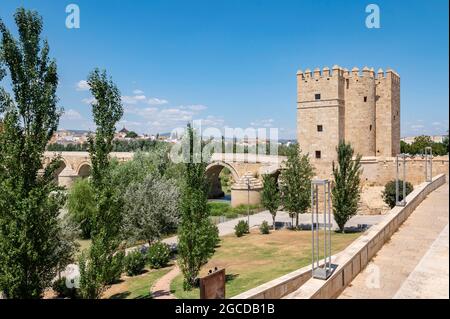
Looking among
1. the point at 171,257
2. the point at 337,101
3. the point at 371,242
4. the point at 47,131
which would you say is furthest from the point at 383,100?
the point at 47,131

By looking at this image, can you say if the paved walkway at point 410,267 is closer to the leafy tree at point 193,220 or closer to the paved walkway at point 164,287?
the leafy tree at point 193,220

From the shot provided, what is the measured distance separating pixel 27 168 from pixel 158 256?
26.4 ft

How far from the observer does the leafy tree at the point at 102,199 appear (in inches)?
486

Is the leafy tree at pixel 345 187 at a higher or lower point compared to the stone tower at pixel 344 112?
lower

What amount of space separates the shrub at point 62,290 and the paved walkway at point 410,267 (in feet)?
37.5

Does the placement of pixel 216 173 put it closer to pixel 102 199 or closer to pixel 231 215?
pixel 231 215

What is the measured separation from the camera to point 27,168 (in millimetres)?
11922

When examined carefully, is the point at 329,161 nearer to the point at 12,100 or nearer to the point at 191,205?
the point at 191,205

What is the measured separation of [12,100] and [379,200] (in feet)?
81.4

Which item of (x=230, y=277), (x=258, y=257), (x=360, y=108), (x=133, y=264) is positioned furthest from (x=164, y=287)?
(x=360, y=108)

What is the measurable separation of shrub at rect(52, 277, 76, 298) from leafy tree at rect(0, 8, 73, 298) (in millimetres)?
1981

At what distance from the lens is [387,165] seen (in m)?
29.6

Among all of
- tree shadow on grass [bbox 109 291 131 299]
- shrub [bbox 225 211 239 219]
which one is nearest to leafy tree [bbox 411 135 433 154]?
shrub [bbox 225 211 239 219]

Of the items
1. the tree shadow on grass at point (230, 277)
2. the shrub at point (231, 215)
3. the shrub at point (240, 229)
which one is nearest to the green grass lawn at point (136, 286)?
the tree shadow on grass at point (230, 277)
